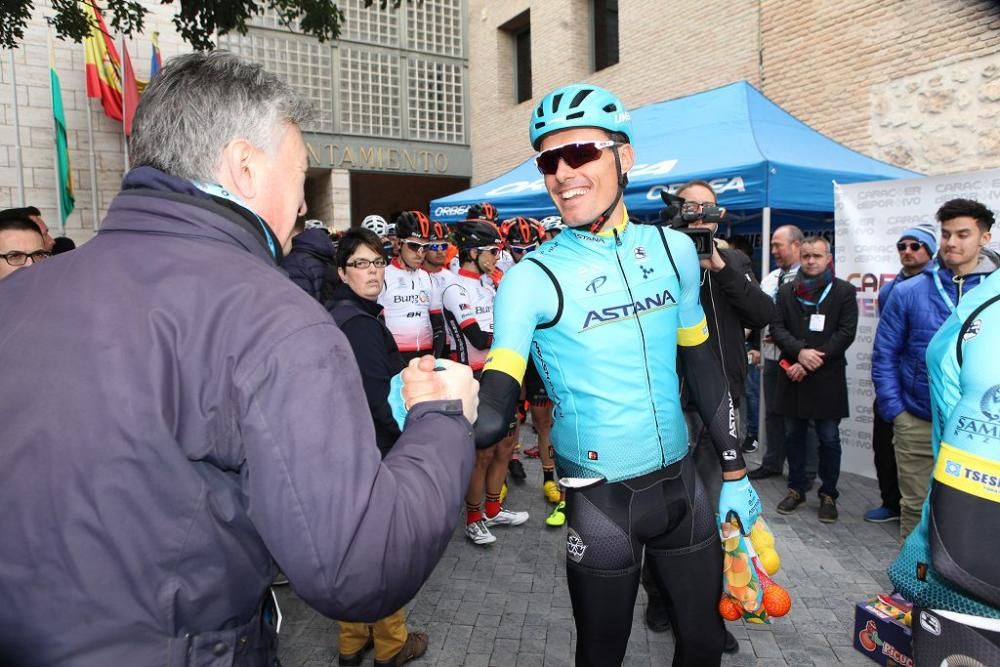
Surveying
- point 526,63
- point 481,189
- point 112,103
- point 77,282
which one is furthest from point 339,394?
point 526,63

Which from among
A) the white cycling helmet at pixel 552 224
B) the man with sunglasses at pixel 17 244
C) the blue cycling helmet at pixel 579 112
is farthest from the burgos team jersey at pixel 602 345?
the white cycling helmet at pixel 552 224

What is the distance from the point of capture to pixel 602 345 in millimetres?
2391

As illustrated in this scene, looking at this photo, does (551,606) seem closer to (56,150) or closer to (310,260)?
(310,260)

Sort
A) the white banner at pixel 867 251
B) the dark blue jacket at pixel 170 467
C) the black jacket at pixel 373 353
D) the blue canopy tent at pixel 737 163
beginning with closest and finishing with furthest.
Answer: the dark blue jacket at pixel 170 467
the black jacket at pixel 373 353
the white banner at pixel 867 251
the blue canopy tent at pixel 737 163

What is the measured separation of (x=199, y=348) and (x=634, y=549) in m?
1.80

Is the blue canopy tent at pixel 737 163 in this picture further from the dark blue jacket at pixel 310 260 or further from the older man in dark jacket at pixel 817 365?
the dark blue jacket at pixel 310 260

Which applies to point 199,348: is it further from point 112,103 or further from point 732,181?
point 112,103

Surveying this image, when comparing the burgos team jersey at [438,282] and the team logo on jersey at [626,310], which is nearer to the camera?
the team logo on jersey at [626,310]

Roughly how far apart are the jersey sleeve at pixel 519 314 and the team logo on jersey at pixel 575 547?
633 millimetres

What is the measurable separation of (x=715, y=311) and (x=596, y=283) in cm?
172

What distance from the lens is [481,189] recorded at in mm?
10406

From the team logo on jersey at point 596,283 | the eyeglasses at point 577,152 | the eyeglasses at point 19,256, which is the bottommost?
the team logo on jersey at point 596,283

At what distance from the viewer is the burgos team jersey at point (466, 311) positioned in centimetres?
593

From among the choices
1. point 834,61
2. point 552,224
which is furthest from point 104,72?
point 834,61
